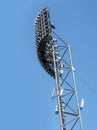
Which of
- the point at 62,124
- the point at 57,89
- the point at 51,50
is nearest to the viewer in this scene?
the point at 62,124

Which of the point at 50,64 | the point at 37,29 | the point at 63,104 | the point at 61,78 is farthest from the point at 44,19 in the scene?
the point at 63,104

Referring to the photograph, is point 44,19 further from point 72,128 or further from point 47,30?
point 72,128

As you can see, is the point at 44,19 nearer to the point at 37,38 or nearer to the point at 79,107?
the point at 37,38

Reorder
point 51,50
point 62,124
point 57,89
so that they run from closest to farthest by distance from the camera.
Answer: point 62,124
point 57,89
point 51,50

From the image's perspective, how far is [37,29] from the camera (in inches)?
1841

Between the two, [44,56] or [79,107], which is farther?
[44,56]

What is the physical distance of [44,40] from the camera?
149ft

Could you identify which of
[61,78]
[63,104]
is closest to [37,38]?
[61,78]

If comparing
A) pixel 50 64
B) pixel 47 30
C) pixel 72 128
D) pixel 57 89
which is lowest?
pixel 72 128

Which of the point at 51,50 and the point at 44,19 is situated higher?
the point at 44,19

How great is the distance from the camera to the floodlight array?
45.5 meters

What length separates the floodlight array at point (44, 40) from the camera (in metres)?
45.5

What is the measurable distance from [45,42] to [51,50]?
996mm

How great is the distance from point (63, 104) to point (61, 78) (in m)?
3.36
